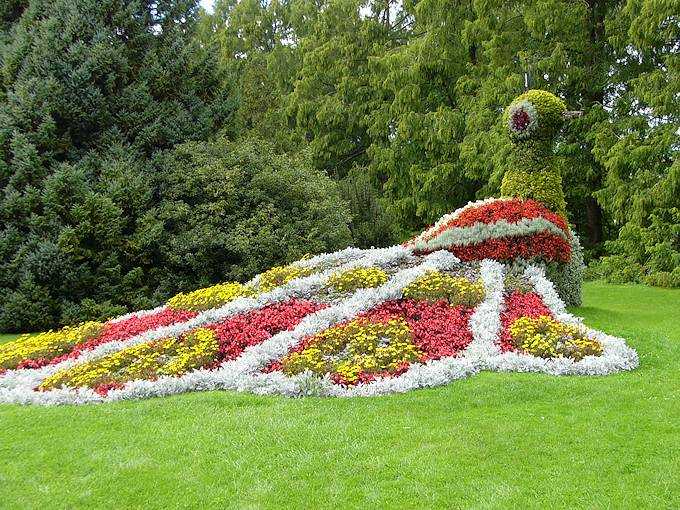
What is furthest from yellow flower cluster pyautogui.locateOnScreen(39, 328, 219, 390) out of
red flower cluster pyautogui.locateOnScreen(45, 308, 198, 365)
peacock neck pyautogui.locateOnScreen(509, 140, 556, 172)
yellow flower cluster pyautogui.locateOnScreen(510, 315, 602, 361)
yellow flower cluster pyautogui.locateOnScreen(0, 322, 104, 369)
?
peacock neck pyautogui.locateOnScreen(509, 140, 556, 172)

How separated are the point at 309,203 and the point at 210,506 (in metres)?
10.9

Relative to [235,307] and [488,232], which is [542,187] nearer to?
[488,232]

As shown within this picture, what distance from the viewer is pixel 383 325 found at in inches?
318

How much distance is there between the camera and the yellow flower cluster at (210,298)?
10195 mm

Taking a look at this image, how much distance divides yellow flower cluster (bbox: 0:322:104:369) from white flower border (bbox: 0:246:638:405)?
0.61m

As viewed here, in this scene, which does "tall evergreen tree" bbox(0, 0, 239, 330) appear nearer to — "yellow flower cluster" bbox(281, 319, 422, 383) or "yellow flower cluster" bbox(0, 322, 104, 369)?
"yellow flower cluster" bbox(0, 322, 104, 369)

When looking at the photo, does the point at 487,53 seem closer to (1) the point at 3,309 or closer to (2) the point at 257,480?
(1) the point at 3,309

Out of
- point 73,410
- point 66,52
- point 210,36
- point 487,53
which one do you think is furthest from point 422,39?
point 73,410

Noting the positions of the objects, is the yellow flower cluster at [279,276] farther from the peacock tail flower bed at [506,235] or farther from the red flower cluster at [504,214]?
the red flower cluster at [504,214]

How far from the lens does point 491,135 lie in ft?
71.3

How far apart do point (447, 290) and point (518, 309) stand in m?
1.03

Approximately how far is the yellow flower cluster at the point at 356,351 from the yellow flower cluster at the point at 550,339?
1268 millimetres

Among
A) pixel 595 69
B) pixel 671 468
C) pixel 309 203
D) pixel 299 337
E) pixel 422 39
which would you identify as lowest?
pixel 671 468

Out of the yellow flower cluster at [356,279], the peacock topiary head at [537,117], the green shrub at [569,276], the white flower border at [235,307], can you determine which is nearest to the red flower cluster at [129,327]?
the white flower border at [235,307]
